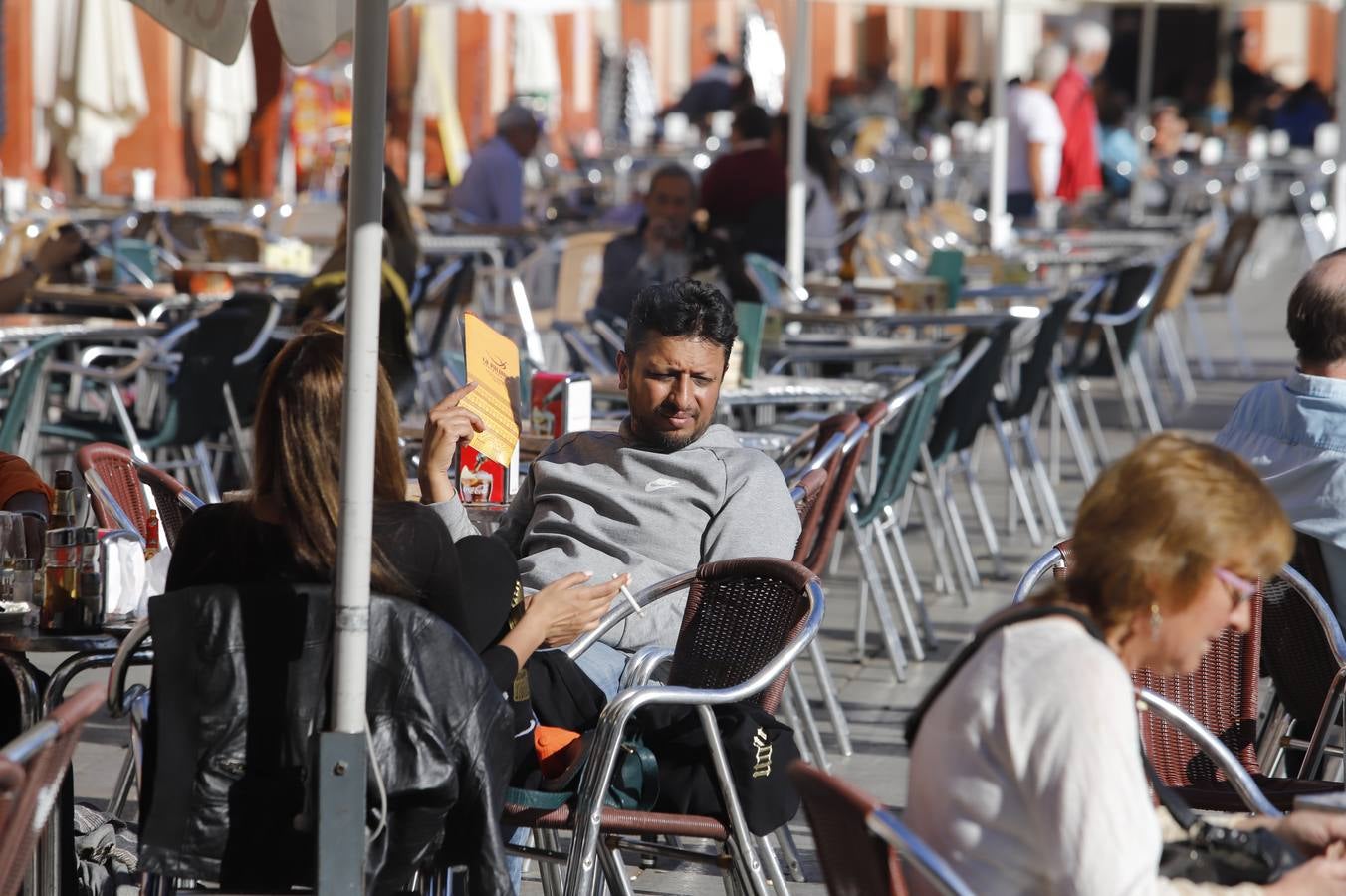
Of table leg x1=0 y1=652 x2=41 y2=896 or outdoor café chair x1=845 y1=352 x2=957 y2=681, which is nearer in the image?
table leg x1=0 y1=652 x2=41 y2=896

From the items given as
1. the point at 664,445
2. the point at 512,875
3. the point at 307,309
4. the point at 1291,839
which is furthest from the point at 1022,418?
the point at 1291,839

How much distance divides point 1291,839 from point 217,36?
102 inches

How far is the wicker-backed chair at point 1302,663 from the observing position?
3441 millimetres

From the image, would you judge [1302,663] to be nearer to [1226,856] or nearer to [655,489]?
[655,489]

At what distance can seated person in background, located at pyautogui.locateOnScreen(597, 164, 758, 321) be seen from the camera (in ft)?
24.5

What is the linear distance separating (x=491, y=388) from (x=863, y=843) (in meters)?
1.61

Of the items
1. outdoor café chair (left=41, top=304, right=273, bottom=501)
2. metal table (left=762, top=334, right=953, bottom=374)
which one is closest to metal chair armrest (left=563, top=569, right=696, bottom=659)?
metal table (left=762, top=334, right=953, bottom=374)

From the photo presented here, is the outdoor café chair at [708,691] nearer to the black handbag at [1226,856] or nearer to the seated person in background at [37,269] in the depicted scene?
the black handbag at [1226,856]

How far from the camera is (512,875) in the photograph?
331 centimetres

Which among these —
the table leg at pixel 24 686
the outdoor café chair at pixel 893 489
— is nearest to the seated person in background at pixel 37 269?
the outdoor café chair at pixel 893 489

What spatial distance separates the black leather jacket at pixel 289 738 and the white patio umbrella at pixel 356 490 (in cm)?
4

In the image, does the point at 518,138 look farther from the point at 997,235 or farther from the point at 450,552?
the point at 450,552

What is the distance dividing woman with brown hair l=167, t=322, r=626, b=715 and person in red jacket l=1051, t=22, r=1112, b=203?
11548 mm

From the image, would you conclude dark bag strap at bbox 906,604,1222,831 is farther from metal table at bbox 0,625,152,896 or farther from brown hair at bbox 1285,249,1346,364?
brown hair at bbox 1285,249,1346,364
